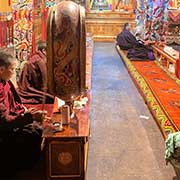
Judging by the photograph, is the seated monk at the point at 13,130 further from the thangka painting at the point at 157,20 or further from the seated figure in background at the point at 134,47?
the thangka painting at the point at 157,20

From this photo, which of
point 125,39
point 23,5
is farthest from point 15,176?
point 125,39

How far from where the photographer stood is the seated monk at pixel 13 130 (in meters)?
2.96

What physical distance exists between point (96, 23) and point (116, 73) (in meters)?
6.49

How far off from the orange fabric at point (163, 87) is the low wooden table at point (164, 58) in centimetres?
26

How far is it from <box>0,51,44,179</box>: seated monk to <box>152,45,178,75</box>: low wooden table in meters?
4.64

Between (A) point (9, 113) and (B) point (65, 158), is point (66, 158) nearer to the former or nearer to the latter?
(B) point (65, 158)

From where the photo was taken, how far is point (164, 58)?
8.66 meters

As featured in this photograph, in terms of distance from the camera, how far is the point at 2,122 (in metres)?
2.97

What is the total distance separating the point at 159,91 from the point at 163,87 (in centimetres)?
34

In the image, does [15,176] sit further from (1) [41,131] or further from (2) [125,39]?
(2) [125,39]

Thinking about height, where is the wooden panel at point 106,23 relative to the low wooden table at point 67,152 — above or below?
above

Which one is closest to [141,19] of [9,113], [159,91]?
[159,91]

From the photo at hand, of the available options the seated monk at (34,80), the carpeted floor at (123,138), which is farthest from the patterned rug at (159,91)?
the seated monk at (34,80)

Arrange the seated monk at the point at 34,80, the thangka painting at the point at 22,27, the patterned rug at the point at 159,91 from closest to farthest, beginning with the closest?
the seated monk at the point at 34,80, the patterned rug at the point at 159,91, the thangka painting at the point at 22,27
